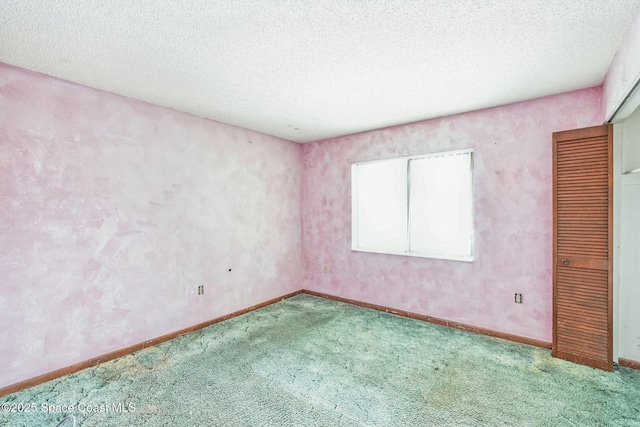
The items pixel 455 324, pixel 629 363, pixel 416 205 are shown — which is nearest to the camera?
pixel 629 363

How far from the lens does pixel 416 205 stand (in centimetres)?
378

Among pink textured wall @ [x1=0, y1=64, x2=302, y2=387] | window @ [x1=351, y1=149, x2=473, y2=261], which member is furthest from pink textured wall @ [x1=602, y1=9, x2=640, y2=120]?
pink textured wall @ [x1=0, y1=64, x2=302, y2=387]

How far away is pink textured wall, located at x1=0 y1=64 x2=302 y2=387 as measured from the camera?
2.28 metres

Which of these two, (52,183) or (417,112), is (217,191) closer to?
(52,183)

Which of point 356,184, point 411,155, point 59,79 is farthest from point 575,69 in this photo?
point 59,79

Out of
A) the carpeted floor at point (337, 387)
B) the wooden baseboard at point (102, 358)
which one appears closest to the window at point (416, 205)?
the carpeted floor at point (337, 387)

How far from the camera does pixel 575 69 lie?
91.0 inches

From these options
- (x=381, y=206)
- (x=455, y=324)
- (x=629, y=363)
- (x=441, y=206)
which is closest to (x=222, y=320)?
(x=381, y=206)

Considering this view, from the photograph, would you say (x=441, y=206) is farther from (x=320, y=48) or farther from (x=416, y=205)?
(x=320, y=48)

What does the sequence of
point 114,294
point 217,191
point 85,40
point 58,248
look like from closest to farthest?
1. point 85,40
2. point 58,248
3. point 114,294
4. point 217,191

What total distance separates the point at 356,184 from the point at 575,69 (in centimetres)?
265

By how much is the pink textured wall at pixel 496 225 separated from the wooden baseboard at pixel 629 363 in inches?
20.2

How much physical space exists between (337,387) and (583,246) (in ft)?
7.96

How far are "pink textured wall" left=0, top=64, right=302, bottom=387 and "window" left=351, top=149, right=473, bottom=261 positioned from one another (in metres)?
1.57
